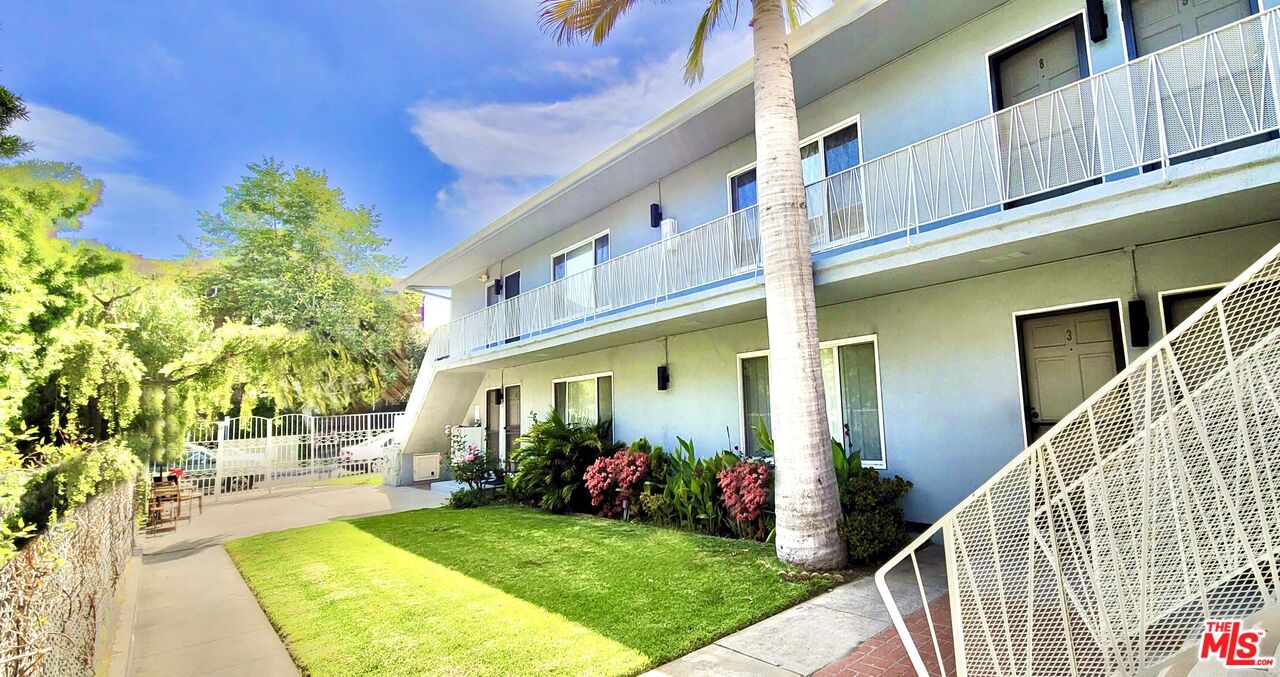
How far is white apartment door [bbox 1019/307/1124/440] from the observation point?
248 inches

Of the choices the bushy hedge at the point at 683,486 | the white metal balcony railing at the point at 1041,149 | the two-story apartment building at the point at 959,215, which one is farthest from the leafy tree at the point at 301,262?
the white metal balcony railing at the point at 1041,149

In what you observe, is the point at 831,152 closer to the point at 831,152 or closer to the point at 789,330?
the point at 831,152

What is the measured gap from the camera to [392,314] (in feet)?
98.8

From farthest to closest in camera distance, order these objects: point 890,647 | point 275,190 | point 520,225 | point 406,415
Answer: point 275,190
point 406,415
point 520,225
point 890,647

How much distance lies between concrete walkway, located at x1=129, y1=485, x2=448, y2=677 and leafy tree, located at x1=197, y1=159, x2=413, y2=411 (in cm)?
1228

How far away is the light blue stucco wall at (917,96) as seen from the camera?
6.71 meters

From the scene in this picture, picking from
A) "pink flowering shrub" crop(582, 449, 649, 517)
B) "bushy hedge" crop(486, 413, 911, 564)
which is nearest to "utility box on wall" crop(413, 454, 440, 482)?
"bushy hedge" crop(486, 413, 911, 564)

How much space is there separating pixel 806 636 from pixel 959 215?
15.6ft

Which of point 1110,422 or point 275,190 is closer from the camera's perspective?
point 1110,422

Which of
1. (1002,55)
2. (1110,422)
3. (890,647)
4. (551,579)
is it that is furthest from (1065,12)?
(551,579)

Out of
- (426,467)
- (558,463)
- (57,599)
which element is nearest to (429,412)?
(426,467)

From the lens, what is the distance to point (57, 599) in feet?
10.5

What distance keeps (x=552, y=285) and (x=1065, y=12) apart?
8531mm

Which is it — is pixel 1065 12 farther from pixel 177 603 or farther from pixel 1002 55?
pixel 177 603
